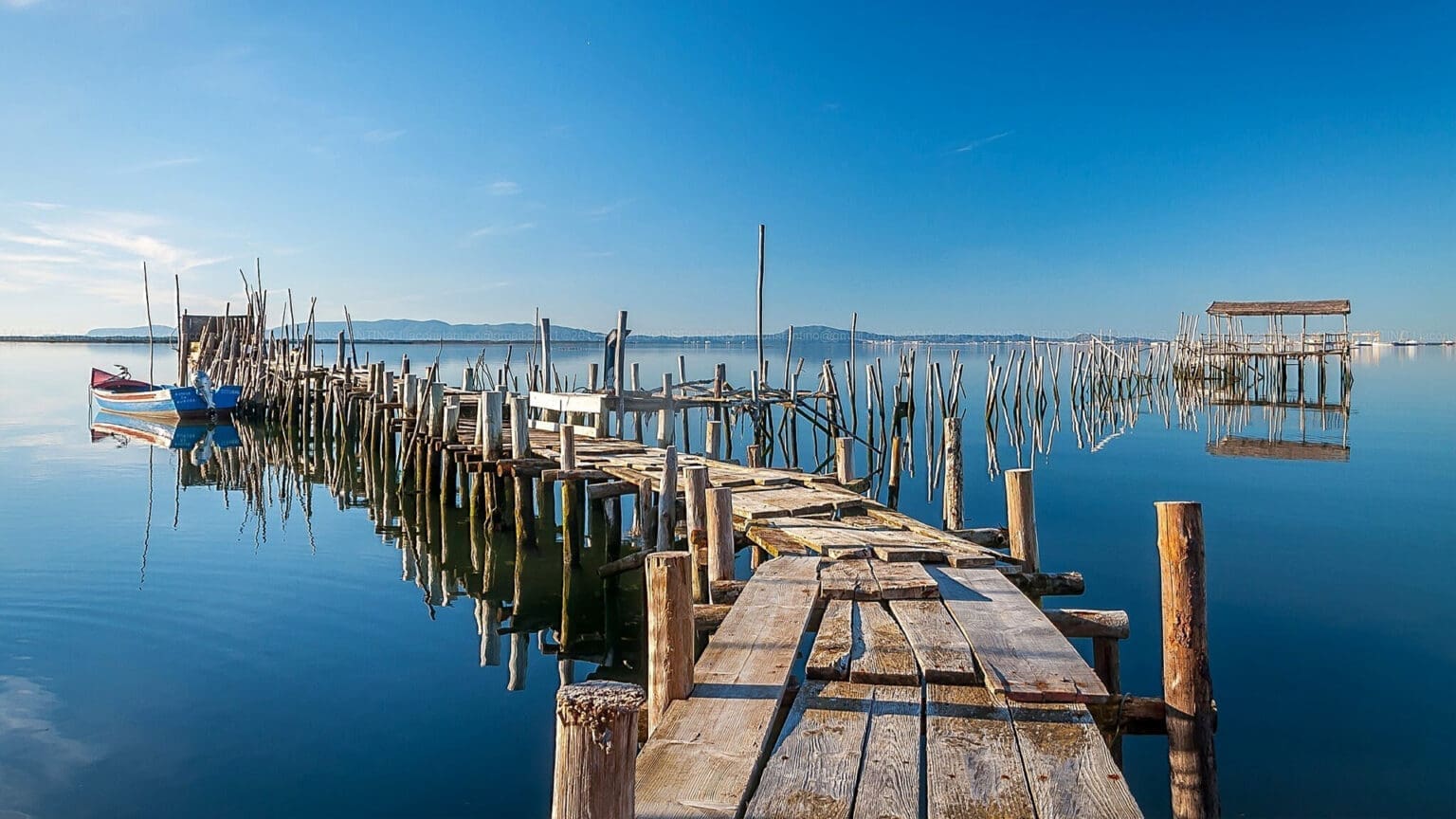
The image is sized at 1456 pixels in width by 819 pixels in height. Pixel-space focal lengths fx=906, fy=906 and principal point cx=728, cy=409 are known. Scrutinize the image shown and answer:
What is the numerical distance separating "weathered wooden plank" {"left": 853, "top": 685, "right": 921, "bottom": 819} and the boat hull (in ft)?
110

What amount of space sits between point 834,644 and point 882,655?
11.2 inches

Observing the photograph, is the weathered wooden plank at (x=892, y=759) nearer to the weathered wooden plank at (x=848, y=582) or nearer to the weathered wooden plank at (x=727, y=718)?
the weathered wooden plank at (x=727, y=718)

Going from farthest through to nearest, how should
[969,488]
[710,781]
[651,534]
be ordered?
[969,488]
[651,534]
[710,781]

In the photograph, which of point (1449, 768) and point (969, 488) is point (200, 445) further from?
point (1449, 768)

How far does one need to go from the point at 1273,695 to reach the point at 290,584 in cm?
1144

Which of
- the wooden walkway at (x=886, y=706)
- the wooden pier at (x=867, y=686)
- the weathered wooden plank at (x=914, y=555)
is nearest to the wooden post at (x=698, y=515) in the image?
the wooden pier at (x=867, y=686)

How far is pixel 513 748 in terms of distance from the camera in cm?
731

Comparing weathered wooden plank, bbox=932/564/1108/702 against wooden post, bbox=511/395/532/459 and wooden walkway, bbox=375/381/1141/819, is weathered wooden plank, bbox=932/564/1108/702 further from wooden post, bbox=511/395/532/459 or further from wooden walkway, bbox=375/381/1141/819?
wooden post, bbox=511/395/532/459

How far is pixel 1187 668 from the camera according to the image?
4.52 meters

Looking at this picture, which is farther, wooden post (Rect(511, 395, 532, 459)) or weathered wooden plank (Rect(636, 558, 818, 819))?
wooden post (Rect(511, 395, 532, 459))

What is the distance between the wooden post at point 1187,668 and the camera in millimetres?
4500

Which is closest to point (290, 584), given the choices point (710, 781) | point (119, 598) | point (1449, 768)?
point (119, 598)

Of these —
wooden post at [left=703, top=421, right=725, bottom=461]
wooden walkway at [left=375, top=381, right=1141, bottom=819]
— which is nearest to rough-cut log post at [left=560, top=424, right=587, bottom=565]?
wooden post at [left=703, top=421, right=725, bottom=461]

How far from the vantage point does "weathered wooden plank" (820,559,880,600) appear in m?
5.86
